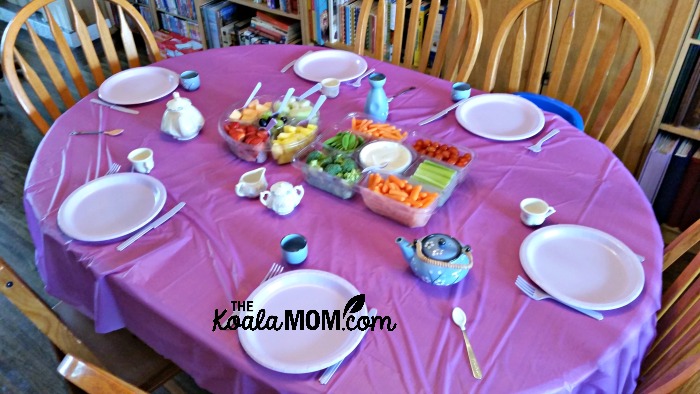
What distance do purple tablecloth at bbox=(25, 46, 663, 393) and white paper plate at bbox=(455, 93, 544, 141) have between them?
0.03m

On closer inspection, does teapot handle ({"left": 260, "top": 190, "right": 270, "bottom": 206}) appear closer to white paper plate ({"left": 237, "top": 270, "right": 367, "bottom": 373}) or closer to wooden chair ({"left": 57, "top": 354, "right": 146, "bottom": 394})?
white paper plate ({"left": 237, "top": 270, "right": 367, "bottom": 373})

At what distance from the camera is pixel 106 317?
3.65ft

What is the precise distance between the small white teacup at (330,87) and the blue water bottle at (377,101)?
0.15 m

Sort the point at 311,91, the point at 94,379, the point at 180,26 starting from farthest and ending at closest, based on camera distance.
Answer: the point at 180,26
the point at 311,91
the point at 94,379

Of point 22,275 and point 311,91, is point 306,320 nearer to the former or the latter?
point 311,91

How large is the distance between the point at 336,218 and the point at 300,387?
1.35 feet

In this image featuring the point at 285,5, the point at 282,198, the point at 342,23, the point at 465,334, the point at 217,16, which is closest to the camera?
the point at 465,334

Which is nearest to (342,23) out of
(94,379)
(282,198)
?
(282,198)

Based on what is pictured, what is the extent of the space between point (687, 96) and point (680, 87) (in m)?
0.04

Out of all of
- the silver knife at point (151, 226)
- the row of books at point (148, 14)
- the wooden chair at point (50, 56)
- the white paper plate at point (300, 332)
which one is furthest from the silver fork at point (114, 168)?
the row of books at point (148, 14)

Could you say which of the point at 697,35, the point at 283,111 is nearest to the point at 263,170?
the point at 283,111

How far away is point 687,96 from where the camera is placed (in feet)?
5.99

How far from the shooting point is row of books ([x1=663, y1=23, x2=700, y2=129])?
1.76 meters

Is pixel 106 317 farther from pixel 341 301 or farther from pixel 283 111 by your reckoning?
pixel 283 111
